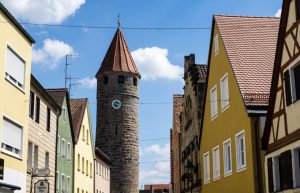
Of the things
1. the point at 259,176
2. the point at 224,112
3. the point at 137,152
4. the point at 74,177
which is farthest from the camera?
the point at 137,152

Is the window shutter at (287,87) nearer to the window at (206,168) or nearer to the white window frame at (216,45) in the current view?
the white window frame at (216,45)

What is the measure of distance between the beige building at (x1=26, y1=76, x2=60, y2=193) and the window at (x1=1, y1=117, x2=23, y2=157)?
8.16ft

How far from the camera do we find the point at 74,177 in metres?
42.1

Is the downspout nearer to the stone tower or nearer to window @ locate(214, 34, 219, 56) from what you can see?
window @ locate(214, 34, 219, 56)

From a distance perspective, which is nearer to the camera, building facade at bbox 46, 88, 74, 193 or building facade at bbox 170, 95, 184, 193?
building facade at bbox 46, 88, 74, 193

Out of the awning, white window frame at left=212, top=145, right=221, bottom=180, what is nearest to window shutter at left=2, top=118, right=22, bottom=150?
the awning

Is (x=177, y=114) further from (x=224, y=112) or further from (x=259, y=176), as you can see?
(x=259, y=176)

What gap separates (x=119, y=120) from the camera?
7031cm

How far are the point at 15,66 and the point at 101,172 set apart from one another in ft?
117

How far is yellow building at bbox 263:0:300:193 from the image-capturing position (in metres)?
17.6

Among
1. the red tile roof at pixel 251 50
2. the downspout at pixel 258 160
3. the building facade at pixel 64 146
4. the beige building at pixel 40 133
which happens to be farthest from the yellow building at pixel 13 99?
the building facade at pixel 64 146

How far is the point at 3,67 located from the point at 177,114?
22739mm

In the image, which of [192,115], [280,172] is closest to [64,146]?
[192,115]

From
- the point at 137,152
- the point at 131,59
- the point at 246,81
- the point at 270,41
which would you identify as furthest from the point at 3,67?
the point at 131,59
